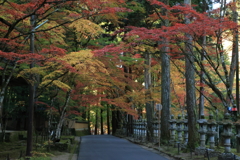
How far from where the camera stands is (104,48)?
16.0 m

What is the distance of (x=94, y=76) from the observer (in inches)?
798

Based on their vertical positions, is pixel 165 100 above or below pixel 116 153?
above

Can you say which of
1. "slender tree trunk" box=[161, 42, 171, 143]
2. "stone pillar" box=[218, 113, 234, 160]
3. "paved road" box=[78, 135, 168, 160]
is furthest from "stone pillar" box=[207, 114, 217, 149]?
"slender tree trunk" box=[161, 42, 171, 143]

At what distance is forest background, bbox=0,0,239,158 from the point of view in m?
12.4

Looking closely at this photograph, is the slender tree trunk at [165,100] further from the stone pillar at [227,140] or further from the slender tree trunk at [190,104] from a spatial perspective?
the stone pillar at [227,140]

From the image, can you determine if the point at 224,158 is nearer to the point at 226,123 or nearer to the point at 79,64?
the point at 226,123

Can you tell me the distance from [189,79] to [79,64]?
628 cm

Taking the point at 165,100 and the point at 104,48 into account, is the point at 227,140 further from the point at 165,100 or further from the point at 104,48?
the point at 165,100

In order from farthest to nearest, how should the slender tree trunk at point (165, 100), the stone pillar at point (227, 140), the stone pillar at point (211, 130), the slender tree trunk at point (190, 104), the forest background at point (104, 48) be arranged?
the slender tree trunk at point (165, 100) → the slender tree trunk at point (190, 104) → the stone pillar at point (211, 130) → the forest background at point (104, 48) → the stone pillar at point (227, 140)

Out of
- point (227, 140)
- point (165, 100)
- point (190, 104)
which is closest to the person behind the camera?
point (227, 140)

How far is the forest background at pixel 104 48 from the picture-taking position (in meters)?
12.4

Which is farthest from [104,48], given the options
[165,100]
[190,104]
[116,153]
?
[165,100]

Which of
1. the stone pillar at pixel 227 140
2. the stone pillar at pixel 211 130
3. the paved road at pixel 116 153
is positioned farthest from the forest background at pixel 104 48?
the paved road at pixel 116 153

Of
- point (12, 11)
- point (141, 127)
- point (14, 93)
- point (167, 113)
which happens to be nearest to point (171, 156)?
point (167, 113)
